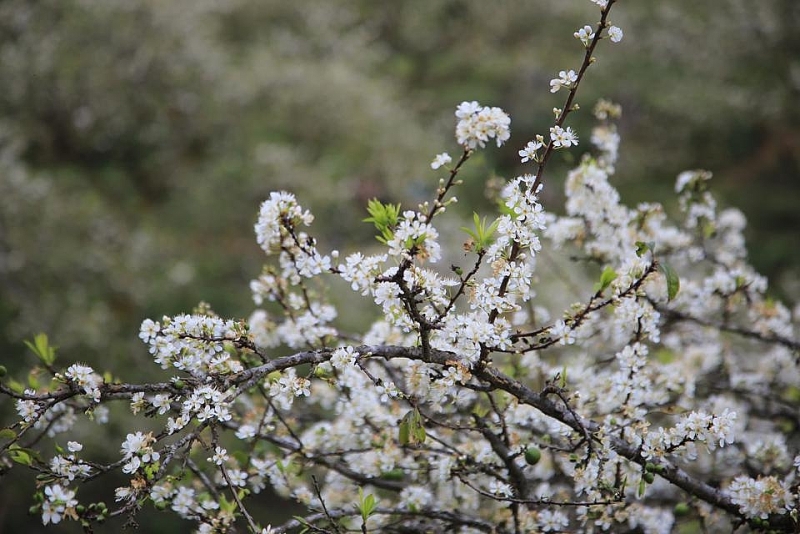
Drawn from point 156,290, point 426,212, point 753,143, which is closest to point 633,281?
point 426,212

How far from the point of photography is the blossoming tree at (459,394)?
1.61 metres

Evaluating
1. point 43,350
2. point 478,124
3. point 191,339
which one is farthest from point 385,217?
point 43,350

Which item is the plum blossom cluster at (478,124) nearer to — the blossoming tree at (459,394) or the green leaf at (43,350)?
the blossoming tree at (459,394)

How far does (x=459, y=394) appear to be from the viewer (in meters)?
1.97

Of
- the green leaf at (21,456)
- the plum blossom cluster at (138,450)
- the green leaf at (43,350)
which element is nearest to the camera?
the plum blossom cluster at (138,450)

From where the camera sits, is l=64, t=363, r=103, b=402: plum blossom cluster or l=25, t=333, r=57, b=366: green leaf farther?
l=25, t=333, r=57, b=366: green leaf

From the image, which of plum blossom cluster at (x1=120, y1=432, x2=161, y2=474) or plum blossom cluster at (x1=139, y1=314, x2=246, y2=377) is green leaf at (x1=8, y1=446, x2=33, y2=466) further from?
plum blossom cluster at (x1=139, y1=314, x2=246, y2=377)

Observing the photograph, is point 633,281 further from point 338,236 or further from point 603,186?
point 338,236

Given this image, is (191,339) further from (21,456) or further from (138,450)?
(21,456)

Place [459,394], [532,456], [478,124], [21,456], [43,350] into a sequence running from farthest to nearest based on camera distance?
[43,350] < [459,394] < [532,456] < [21,456] < [478,124]

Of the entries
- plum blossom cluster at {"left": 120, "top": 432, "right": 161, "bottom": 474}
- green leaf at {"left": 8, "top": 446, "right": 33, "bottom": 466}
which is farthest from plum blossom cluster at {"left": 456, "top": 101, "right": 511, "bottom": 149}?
green leaf at {"left": 8, "top": 446, "right": 33, "bottom": 466}

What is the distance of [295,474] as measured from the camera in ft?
7.11

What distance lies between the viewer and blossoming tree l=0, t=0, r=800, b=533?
1.61 m

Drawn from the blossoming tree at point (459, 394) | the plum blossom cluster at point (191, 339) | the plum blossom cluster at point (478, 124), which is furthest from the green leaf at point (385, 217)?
the plum blossom cluster at point (191, 339)
